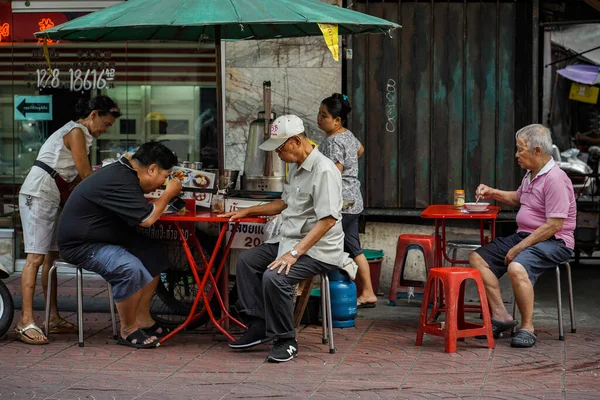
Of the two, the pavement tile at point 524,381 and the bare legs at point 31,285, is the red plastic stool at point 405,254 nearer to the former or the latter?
the pavement tile at point 524,381

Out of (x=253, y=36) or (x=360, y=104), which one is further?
(x=360, y=104)

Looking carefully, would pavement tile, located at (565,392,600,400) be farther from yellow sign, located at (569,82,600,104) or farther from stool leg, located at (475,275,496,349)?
yellow sign, located at (569,82,600,104)

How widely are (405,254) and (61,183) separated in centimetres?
299

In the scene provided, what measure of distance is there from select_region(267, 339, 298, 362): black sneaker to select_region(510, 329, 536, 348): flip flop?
152 cm

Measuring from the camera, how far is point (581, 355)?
6.58 meters

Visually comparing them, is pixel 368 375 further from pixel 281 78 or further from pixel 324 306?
pixel 281 78

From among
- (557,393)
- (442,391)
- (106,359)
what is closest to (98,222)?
(106,359)

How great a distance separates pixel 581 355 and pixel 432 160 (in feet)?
9.70

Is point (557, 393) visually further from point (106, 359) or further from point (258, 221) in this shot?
point (106, 359)

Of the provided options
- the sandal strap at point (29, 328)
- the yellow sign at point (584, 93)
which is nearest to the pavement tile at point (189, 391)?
the sandal strap at point (29, 328)

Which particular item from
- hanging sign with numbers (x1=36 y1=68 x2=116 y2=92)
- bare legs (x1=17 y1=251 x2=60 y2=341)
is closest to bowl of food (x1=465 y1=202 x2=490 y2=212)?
bare legs (x1=17 y1=251 x2=60 y2=341)

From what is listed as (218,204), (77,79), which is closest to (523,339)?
Result: (218,204)

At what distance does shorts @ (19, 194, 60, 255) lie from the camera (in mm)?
7082

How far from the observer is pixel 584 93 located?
9.97m
